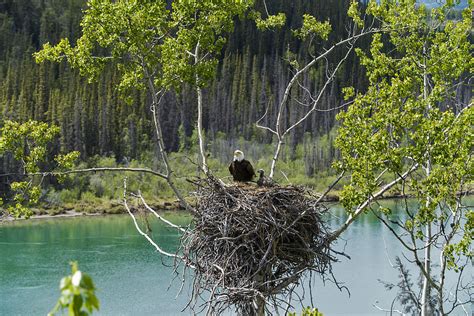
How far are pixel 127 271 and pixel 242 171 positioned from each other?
22.4 m

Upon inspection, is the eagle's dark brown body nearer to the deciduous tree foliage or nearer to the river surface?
the deciduous tree foliage

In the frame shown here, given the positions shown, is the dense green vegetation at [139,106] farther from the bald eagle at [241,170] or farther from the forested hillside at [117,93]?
the bald eagle at [241,170]

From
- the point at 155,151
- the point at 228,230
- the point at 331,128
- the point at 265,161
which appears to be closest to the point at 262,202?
the point at 228,230

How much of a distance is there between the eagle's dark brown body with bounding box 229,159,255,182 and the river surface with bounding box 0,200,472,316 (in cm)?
788

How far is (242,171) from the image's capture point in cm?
837

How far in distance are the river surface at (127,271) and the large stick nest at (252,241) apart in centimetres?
836

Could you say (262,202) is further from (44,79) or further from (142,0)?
(44,79)

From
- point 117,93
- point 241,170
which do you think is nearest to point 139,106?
point 117,93

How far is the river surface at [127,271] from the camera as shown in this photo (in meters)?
23.9

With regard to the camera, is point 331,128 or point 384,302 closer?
point 384,302

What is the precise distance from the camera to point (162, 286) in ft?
87.5

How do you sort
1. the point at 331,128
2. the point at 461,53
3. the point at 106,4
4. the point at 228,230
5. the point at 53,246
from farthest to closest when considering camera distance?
the point at 331,128, the point at 53,246, the point at 461,53, the point at 106,4, the point at 228,230

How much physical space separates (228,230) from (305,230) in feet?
2.95

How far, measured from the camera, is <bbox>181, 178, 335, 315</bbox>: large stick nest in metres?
7.07
